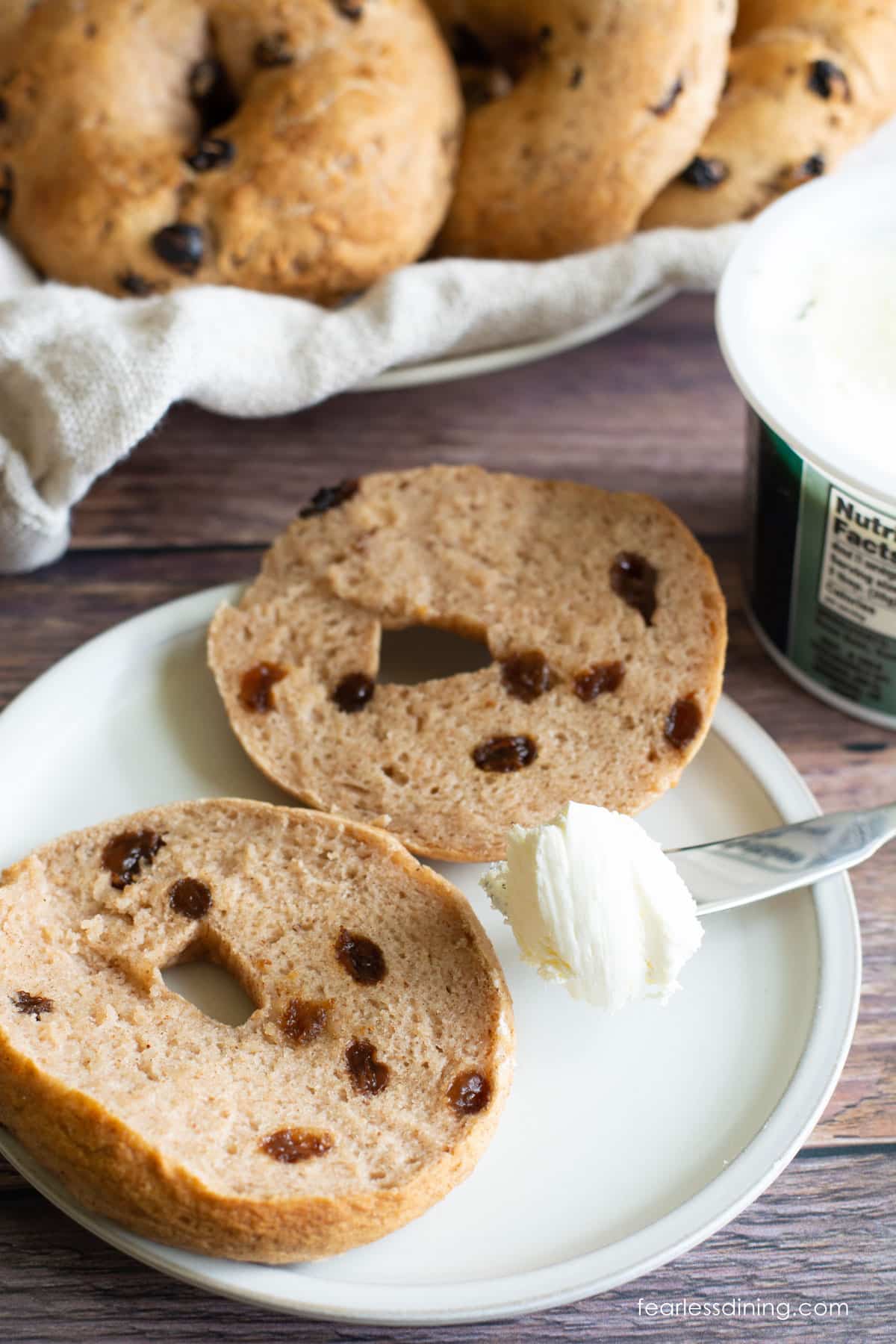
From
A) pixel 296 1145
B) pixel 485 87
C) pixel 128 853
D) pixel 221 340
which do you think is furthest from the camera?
pixel 485 87

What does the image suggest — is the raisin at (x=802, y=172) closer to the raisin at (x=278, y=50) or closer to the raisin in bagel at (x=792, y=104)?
the raisin in bagel at (x=792, y=104)

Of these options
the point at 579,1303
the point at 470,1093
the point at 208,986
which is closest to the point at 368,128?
the point at 208,986

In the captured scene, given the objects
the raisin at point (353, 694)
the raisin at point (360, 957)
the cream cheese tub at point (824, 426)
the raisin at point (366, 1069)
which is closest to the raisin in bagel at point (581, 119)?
the cream cheese tub at point (824, 426)

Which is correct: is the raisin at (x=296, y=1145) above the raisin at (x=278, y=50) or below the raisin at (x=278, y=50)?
below

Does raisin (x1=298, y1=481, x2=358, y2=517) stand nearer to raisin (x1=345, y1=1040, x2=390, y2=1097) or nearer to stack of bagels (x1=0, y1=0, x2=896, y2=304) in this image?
stack of bagels (x1=0, y1=0, x2=896, y2=304)

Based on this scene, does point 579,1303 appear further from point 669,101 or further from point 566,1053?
point 669,101

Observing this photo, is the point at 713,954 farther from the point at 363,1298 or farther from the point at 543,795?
the point at 363,1298

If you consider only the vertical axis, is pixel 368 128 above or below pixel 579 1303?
above
